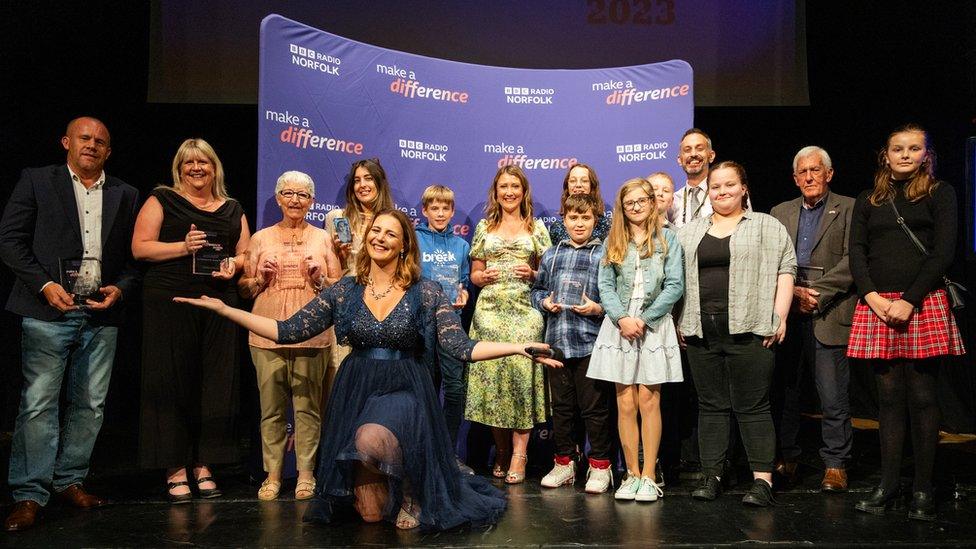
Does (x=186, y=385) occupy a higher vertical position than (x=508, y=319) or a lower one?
lower

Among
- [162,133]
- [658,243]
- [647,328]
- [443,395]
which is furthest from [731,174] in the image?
[162,133]

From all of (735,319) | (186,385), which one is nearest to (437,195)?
(186,385)

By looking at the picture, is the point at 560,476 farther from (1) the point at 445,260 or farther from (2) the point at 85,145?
(2) the point at 85,145

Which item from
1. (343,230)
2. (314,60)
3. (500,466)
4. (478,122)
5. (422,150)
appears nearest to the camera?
(343,230)

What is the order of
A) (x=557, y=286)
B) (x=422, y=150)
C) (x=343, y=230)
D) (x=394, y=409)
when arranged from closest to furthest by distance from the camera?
(x=394, y=409) → (x=557, y=286) → (x=343, y=230) → (x=422, y=150)

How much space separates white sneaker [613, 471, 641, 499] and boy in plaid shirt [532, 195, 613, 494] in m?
0.14

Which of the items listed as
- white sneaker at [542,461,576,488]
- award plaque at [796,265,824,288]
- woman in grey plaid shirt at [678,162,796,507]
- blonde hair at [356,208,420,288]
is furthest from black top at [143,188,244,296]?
award plaque at [796,265,824,288]

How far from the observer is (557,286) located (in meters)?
3.97

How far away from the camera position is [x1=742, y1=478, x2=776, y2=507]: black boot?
3.53 metres

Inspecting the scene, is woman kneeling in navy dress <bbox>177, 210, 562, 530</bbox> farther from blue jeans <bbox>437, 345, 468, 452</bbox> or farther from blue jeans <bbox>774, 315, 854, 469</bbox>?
blue jeans <bbox>774, 315, 854, 469</bbox>

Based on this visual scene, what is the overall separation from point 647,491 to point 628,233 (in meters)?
1.30

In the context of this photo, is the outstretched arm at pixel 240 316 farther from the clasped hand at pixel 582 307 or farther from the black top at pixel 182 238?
the clasped hand at pixel 582 307

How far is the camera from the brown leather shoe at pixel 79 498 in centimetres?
361

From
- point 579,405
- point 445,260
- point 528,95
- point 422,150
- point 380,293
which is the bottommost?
point 579,405
